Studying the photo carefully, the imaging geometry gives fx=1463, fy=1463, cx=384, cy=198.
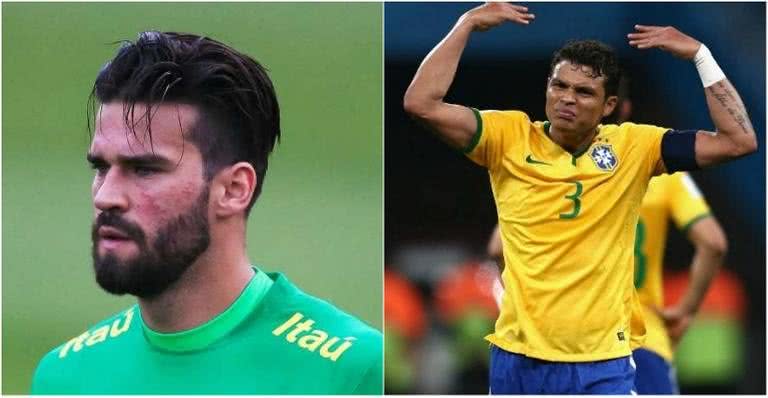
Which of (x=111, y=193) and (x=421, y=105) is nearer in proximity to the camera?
(x=111, y=193)

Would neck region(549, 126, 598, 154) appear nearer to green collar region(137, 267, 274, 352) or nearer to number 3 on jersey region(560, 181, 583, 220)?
number 3 on jersey region(560, 181, 583, 220)

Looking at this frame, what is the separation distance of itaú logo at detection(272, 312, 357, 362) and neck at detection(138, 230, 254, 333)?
0.20 metres

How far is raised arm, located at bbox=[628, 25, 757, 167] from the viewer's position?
4906 millimetres

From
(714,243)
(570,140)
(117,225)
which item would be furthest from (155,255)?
(714,243)

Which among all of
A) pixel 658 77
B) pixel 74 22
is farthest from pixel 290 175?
pixel 658 77

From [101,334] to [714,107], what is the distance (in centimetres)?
219

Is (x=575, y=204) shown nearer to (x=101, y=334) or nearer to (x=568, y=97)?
(x=568, y=97)

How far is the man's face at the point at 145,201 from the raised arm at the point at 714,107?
61.4 inches

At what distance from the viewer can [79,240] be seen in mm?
6180

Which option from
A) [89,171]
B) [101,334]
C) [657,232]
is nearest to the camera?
[101,334]

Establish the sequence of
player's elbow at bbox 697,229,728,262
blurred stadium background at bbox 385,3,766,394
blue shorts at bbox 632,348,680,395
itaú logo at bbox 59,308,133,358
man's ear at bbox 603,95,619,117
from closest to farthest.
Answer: itaú logo at bbox 59,308,133,358 < man's ear at bbox 603,95,619,117 < blue shorts at bbox 632,348,680,395 < blurred stadium background at bbox 385,3,766,394 < player's elbow at bbox 697,229,728,262

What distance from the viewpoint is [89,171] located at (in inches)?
242

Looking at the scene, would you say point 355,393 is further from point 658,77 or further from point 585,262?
point 658,77

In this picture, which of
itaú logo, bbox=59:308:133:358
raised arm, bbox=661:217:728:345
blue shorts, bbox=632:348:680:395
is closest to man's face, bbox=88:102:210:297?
itaú logo, bbox=59:308:133:358
